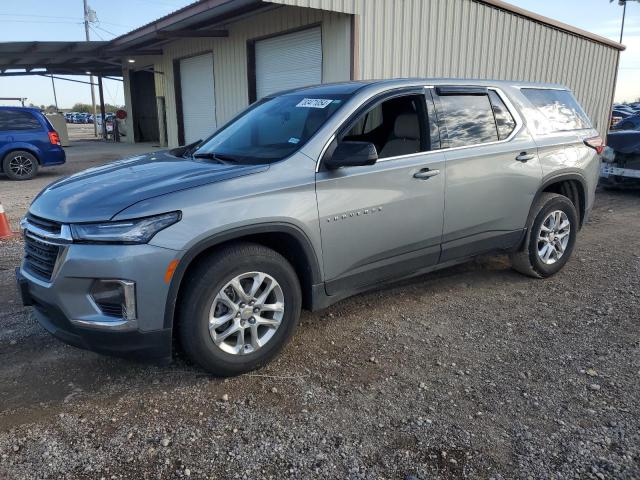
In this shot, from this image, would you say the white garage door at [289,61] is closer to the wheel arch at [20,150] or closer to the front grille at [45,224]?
the wheel arch at [20,150]

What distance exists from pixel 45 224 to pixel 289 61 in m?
9.54

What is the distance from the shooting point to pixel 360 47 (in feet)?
31.5

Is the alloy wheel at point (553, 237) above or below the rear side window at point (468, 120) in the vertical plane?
below

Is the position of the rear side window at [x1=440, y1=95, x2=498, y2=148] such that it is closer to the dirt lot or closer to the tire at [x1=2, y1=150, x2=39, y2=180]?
the dirt lot

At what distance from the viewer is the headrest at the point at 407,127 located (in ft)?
13.5

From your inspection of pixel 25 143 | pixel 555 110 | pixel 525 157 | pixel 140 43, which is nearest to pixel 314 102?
pixel 525 157

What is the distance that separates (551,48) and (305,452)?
13.1 metres

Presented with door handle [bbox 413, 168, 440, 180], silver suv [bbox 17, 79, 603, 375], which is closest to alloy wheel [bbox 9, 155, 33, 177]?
silver suv [bbox 17, 79, 603, 375]

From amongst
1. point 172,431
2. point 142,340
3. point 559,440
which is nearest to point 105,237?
point 142,340

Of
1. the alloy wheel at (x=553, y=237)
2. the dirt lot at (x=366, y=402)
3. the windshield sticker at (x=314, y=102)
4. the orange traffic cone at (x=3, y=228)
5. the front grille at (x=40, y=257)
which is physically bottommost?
the dirt lot at (x=366, y=402)

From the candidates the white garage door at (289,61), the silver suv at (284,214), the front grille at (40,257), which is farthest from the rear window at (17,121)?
the front grille at (40,257)

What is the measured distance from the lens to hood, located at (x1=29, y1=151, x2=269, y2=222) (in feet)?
9.63

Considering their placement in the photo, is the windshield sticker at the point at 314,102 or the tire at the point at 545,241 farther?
the tire at the point at 545,241

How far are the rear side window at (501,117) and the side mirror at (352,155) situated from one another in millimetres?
1709
